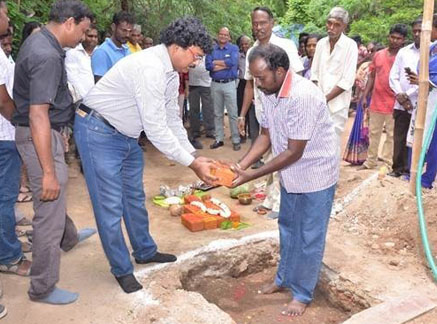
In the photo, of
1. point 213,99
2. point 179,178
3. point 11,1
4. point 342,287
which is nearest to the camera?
point 342,287

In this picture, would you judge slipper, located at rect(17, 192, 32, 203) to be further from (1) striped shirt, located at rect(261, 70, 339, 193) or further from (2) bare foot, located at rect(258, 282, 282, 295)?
(1) striped shirt, located at rect(261, 70, 339, 193)

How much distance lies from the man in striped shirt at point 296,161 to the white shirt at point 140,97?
1.89 feet

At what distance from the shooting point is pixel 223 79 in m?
8.16

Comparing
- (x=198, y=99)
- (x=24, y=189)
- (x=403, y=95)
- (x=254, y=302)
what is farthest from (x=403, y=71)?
(x=24, y=189)

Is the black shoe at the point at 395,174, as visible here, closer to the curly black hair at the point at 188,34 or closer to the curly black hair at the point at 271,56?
the curly black hair at the point at 271,56

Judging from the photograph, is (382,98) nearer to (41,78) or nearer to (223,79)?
(223,79)

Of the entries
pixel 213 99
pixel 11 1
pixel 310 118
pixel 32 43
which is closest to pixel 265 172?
pixel 310 118

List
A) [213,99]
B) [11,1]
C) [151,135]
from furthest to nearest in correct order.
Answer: [213,99], [11,1], [151,135]

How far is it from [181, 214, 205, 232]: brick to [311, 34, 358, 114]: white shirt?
1.77 m

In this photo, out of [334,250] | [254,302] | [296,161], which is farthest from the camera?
[334,250]

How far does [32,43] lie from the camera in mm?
2883

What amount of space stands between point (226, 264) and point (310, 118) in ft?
5.66

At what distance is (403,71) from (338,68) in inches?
59.7

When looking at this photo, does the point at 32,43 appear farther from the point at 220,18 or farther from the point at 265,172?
the point at 220,18
